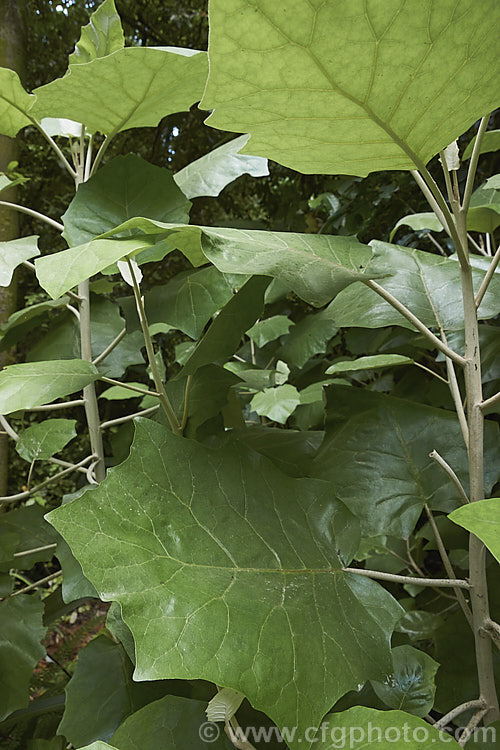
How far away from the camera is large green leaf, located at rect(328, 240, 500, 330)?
552 millimetres

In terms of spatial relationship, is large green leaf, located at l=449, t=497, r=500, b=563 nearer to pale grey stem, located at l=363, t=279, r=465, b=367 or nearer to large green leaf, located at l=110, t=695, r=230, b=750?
pale grey stem, located at l=363, t=279, r=465, b=367

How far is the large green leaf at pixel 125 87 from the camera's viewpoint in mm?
533

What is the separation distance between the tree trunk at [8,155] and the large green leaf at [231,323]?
818 millimetres

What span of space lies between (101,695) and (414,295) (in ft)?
1.80

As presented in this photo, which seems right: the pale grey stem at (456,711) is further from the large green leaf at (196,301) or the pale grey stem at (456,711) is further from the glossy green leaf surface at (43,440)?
the glossy green leaf surface at (43,440)

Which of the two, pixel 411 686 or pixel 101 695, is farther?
pixel 101 695

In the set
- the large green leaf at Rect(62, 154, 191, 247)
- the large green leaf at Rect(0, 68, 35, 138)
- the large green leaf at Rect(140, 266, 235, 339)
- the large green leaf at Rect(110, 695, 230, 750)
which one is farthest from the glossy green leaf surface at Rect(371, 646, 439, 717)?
the large green leaf at Rect(0, 68, 35, 138)

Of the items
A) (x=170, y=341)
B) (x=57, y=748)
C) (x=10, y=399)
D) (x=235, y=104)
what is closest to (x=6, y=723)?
(x=57, y=748)

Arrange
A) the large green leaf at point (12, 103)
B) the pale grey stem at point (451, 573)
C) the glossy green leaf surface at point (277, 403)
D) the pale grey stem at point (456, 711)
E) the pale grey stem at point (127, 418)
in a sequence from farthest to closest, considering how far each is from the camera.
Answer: the glossy green leaf surface at point (277, 403) → the pale grey stem at point (127, 418) → the large green leaf at point (12, 103) → the pale grey stem at point (451, 573) → the pale grey stem at point (456, 711)

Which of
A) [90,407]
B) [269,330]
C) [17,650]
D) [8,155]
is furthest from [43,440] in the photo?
[8,155]

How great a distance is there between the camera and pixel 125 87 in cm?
57

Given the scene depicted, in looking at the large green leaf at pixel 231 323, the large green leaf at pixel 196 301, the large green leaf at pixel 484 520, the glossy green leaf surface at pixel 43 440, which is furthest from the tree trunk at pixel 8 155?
the large green leaf at pixel 484 520

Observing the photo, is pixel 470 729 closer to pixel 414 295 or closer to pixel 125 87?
pixel 414 295

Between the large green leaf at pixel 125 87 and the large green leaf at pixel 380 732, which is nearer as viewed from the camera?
the large green leaf at pixel 380 732
